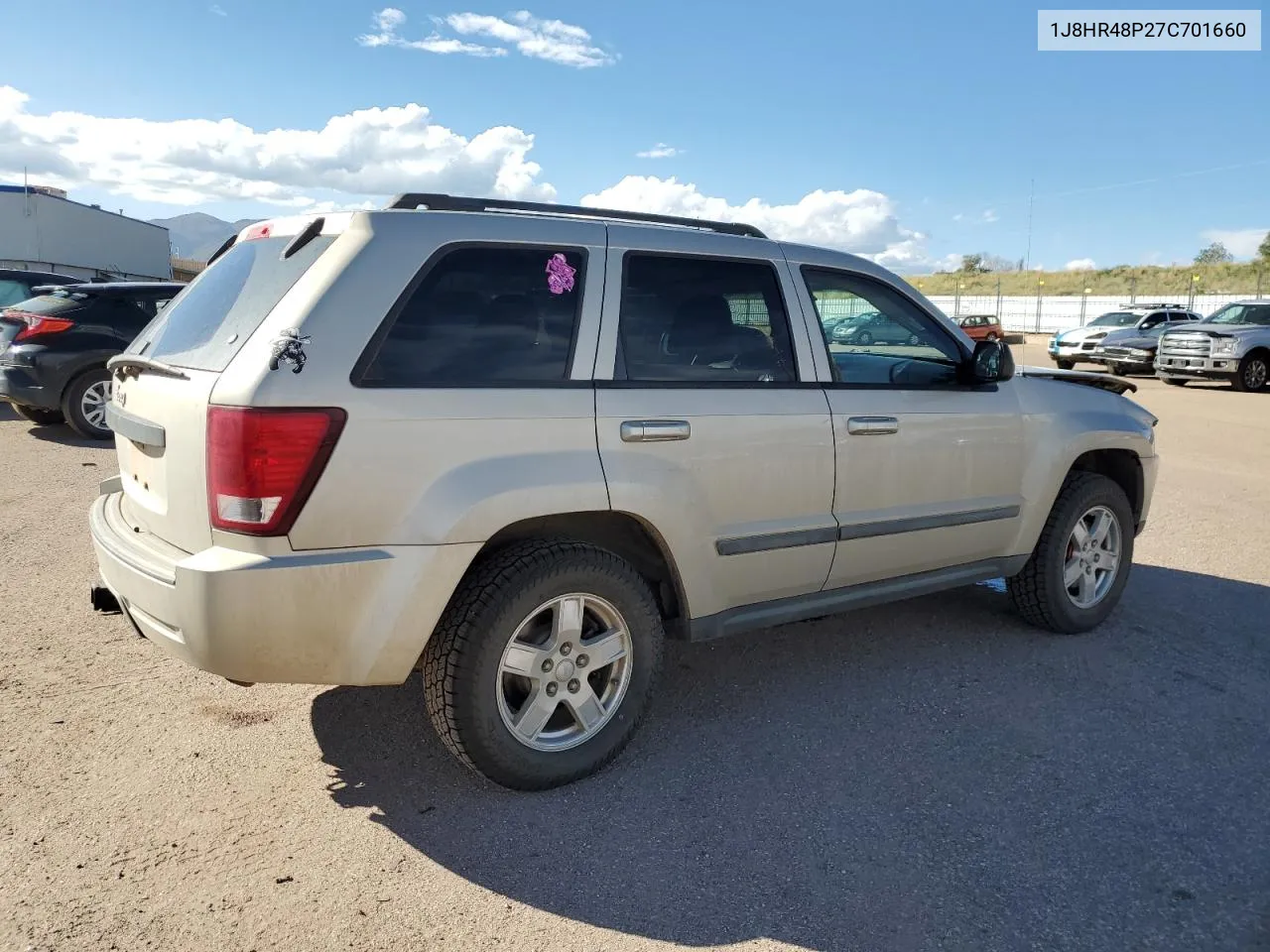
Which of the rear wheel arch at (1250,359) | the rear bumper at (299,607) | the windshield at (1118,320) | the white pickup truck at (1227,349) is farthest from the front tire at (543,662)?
the windshield at (1118,320)

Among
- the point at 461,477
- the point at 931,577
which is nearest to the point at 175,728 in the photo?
the point at 461,477

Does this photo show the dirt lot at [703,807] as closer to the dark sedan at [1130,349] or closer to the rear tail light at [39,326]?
the rear tail light at [39,326]

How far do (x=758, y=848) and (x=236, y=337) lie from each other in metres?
2.23

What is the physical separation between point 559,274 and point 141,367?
146 cm

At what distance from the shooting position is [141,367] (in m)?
3.34

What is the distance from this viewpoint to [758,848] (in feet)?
9.76

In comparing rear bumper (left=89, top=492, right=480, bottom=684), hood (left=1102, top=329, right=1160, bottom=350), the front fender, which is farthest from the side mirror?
hood (left=1102, top=329, right=1160, bottom=350)

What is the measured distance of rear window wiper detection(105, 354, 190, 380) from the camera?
122 inches

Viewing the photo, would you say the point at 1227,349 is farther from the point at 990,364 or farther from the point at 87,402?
the point at 87,402

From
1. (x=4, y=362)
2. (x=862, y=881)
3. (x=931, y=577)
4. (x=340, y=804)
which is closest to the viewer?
(x=862, y=881)

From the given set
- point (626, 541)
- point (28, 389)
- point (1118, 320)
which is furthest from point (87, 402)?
point (1118, 320)

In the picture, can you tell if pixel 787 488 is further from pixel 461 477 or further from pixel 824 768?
pixel 461 477

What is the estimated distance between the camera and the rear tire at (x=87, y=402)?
993 centimetres

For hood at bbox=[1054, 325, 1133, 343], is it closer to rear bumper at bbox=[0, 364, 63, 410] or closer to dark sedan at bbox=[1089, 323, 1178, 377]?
dark sedan at bbox=[1089, 323, 1178, 377]
